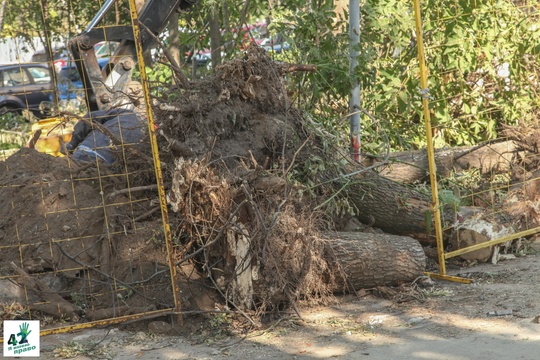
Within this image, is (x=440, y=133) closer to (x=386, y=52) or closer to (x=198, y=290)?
(x=386, y=52)

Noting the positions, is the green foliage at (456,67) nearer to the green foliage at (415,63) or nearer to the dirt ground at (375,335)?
the green foliage at (415,63)

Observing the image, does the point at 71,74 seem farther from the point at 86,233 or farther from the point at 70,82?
the point at 86,233

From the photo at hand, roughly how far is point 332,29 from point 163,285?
3.76 metres

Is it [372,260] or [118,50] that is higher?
[118,50]

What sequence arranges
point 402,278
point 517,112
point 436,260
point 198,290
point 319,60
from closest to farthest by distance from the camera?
1. point 198,290
2. point 402,278
3. point 436,260
4. point 319,60
5. point 517,112

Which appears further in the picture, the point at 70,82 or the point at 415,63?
the point at 70,82

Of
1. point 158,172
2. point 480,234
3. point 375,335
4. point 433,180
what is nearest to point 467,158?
point 480,234

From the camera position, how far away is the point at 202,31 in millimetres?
9734

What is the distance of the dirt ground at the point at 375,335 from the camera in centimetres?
469

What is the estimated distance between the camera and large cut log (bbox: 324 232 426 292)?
226 inches

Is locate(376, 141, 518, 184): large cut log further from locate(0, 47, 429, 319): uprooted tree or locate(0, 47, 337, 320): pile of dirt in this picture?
locate(0, 47, 337, 320): pile of dirt

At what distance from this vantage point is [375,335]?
16.4 ft

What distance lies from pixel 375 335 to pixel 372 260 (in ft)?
3.03

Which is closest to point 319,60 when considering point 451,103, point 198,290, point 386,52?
point 386,52
